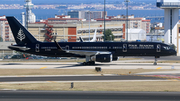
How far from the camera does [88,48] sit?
2200 inches

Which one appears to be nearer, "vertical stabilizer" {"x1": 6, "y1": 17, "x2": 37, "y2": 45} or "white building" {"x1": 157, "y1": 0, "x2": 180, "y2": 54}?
"vertical stabilizer" {"x1": 6, "y1": 17, "x2": 37, "y2": 45}

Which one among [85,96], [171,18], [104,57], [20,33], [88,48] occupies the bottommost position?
[85,96]

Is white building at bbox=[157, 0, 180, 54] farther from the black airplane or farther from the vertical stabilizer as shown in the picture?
the vertical stabilizer

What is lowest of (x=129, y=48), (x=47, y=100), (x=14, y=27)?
(x=47, y=100)

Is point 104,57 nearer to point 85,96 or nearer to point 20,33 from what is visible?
point 20,33

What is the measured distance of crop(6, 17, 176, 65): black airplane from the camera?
55.0 m

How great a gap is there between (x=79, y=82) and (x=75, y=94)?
725cm


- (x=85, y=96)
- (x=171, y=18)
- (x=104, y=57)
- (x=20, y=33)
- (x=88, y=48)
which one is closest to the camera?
(x=85, y=96)

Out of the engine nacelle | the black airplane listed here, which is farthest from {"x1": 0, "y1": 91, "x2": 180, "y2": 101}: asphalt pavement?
the black airplane

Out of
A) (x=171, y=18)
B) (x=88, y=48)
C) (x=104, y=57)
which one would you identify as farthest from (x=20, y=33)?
(x=171, y=18)

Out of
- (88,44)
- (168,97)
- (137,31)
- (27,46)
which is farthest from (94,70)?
(137,31)

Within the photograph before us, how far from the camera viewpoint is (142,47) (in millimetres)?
54969

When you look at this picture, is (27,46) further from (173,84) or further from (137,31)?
(137,31)

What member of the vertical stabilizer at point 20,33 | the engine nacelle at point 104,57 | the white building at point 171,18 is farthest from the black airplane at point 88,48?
the white building at point 171,18
